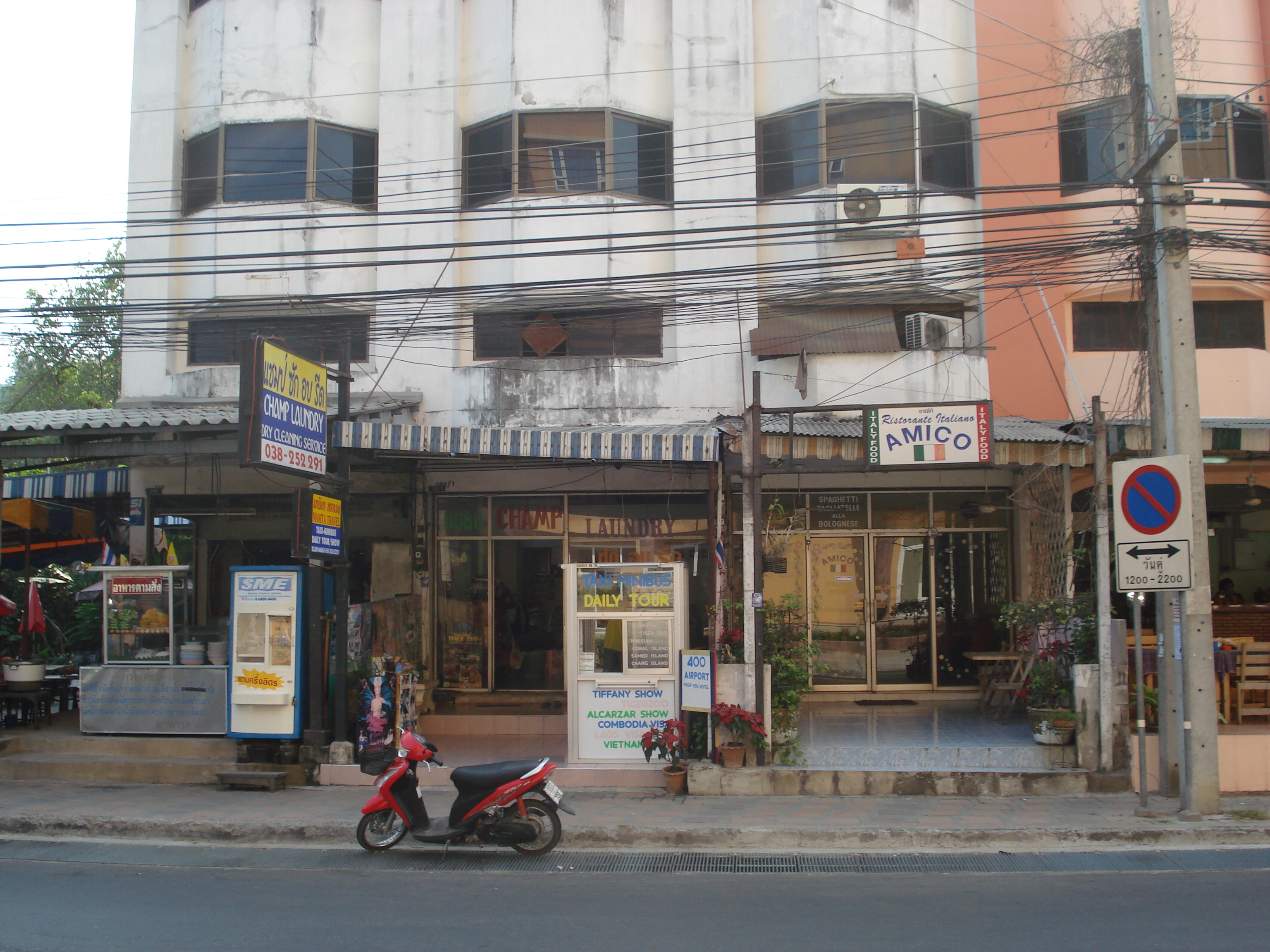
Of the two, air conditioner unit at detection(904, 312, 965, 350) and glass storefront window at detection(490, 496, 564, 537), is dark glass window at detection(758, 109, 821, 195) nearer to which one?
air conditioner unit at detection(904, 312, 965, 350)

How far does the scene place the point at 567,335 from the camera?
1441cm

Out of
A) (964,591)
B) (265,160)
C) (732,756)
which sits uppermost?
(265,160)

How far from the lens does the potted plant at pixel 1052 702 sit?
31.7 feet

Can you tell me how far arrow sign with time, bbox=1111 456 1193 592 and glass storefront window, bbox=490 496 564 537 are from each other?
7.66m

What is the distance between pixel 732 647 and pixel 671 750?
1.26 metres

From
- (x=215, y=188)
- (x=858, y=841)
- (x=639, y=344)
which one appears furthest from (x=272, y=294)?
(x=858, y=841)

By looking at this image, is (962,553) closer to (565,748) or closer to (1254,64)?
(565,748)

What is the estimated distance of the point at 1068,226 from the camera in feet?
38.7

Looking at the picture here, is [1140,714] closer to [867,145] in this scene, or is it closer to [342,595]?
[342,595]

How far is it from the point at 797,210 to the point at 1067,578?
21.1 feet

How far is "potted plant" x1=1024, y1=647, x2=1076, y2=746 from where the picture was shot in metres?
Answer: 9.65

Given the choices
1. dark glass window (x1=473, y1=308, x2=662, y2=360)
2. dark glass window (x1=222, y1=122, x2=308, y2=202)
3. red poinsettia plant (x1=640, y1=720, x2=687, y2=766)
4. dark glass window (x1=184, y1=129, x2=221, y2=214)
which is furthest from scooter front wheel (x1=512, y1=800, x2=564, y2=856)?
dark glass window (x1=184, y1=129, x2=221, y2=214)

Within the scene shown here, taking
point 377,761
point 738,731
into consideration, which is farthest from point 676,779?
point 377,761

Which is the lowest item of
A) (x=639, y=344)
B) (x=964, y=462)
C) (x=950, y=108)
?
(x=964, y=462)
